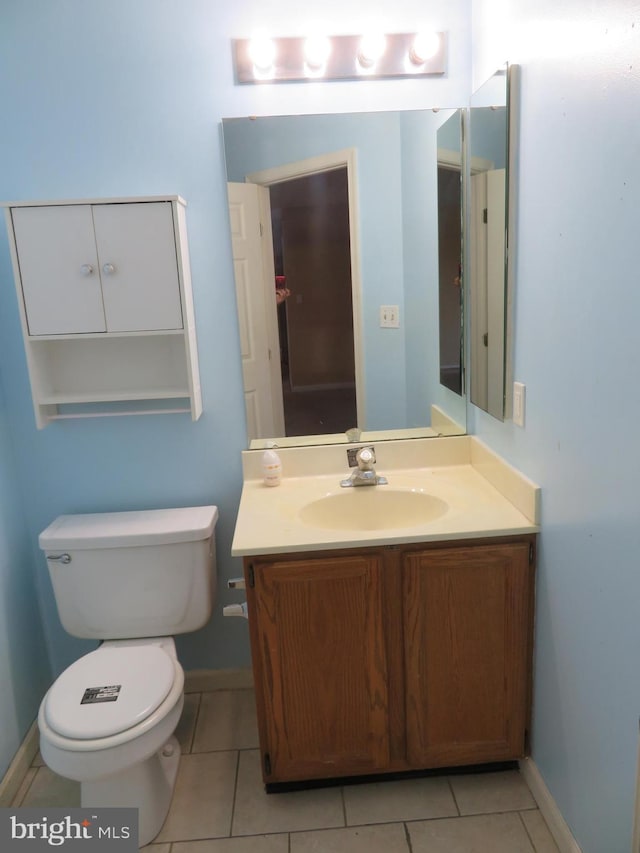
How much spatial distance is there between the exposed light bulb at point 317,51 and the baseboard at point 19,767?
2294 mm

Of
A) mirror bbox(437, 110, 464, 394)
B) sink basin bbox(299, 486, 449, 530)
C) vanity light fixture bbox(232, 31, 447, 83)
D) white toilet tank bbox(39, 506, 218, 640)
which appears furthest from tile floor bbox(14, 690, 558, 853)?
vanity light fixture bbox(232, 31, 447, 83)

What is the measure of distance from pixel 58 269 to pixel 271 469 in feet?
2.85

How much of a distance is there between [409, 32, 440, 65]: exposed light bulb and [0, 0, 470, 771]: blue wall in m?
0.05

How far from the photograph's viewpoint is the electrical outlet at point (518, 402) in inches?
63.9

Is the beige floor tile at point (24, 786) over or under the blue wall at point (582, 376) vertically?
under

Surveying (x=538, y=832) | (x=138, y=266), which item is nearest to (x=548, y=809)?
(x=538, y=832)

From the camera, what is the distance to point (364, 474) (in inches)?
76.3

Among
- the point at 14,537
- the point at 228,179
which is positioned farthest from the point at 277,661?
the point at 228,179

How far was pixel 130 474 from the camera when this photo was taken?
6.86 ft

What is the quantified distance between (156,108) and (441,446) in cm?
139

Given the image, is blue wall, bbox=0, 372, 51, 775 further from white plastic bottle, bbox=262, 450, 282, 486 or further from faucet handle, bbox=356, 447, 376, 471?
faucet handle, bbox=356, 447, 376, 471

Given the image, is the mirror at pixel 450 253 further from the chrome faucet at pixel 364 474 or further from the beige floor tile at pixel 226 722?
the beige floor tile at pixel 226 722

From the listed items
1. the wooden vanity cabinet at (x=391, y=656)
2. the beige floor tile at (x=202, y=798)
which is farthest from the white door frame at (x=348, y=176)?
the beige floor tile at (x=202, y=798)

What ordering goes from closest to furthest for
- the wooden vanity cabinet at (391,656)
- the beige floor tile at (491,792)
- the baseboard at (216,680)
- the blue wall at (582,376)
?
the blue wall at (582,376)
the wooden vanity cabinet at (391,656)
the beige floor tile at (491,792)
the baseboard at (216,680)
